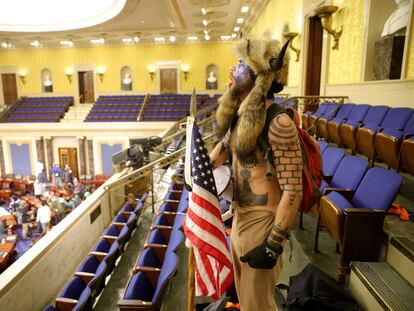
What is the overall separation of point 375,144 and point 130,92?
16208mm

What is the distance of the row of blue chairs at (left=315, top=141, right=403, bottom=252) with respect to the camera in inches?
87.8

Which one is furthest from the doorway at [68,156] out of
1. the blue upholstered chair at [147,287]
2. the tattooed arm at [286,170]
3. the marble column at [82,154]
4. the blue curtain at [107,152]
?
the tattooed arm at [286,170]

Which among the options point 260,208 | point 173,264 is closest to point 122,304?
point 173,264

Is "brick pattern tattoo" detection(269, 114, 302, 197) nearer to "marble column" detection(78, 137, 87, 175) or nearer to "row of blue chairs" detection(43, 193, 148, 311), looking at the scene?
"row of blue chairs" detection(43, 193, 148, 311)

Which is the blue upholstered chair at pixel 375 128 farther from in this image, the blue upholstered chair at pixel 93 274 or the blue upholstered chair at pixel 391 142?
the blue upholstered chair at pixel 93 274

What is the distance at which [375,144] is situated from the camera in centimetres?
352

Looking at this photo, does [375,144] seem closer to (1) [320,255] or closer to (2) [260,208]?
(1) [320,255]

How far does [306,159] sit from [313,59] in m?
7.39

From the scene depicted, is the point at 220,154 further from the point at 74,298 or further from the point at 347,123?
the point at 347,123

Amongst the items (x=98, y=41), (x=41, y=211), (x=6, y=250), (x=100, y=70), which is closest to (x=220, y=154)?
(x=6, y=250)

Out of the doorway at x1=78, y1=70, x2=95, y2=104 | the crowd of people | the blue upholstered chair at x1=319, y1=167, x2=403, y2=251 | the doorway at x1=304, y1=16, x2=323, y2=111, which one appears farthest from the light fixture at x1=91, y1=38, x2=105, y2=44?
the blue upholstered chair at x1=319, y1=167, x2=403, y2=251

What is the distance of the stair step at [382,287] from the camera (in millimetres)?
1738

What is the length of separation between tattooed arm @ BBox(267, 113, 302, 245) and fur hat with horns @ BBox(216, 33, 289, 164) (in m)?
0.10

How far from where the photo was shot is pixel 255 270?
150cm
